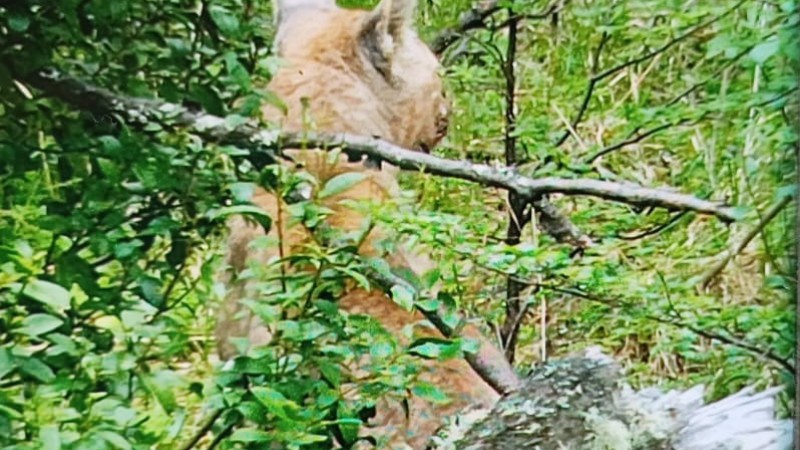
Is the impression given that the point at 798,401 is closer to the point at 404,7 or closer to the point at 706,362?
the point at 706,362

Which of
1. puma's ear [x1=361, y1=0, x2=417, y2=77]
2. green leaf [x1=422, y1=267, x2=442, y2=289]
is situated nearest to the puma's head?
puma's ear [x1=361, y1=0, x2=417, y2=77]

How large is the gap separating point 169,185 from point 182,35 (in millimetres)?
125

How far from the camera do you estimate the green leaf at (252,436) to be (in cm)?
76

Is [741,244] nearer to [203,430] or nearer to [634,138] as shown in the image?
[634,138]

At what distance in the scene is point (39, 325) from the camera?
790 millimetres

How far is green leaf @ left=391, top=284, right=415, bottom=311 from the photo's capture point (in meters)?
0.76

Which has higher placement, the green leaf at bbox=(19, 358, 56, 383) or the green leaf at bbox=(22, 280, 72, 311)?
the green leaf at bbox=(22, 280, 72, 311)

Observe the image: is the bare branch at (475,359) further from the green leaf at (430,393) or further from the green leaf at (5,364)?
the green leaf at (5,364)

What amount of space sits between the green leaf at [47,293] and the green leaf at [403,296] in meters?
0.26

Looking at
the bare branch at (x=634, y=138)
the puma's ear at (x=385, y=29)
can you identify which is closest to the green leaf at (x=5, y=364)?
the puma's ear at (x=385, y=29)

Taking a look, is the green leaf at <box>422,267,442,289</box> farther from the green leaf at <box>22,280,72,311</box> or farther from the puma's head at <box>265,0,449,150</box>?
the green leaf at <box>22,280,72,311</box>

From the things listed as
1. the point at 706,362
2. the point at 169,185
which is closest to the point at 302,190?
the point at 169,185

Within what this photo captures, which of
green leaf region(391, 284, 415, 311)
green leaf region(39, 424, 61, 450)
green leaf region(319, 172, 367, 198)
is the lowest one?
green leaf region(39, 424, 61, 450)

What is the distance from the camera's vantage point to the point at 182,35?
0.83 meters
